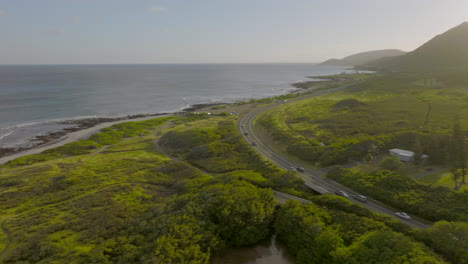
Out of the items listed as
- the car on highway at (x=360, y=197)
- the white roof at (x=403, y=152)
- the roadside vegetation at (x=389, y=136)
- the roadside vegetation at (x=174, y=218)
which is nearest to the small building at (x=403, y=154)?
the white roof at (x=403, y=152)

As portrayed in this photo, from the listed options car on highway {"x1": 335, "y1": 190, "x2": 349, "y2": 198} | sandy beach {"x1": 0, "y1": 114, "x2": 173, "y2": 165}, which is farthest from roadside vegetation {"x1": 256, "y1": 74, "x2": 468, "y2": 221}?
sandy beach {"x1": 0, "y1": 114, "x2": 173, "y2": 165}

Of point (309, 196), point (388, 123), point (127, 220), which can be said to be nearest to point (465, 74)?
point (388, 123)

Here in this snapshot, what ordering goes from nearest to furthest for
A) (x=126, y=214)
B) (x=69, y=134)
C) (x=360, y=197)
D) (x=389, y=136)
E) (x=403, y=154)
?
1. (x=126, y=214)
2. (x=360, y=197)
3. (x=403, y=154)
4. (x=389, y=136)
5. (x=69, y=134)

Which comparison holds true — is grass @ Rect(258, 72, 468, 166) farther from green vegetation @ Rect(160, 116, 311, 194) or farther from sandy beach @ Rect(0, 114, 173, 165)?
sandy beach @ Rect(0, 114, 173, 165)

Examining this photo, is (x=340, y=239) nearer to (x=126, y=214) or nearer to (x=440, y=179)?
(x=440, y=179)

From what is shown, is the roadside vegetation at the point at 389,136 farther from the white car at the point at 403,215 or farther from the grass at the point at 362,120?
the white car at the point at 403,215

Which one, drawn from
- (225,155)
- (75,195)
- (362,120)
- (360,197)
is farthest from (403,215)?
(362,120)
